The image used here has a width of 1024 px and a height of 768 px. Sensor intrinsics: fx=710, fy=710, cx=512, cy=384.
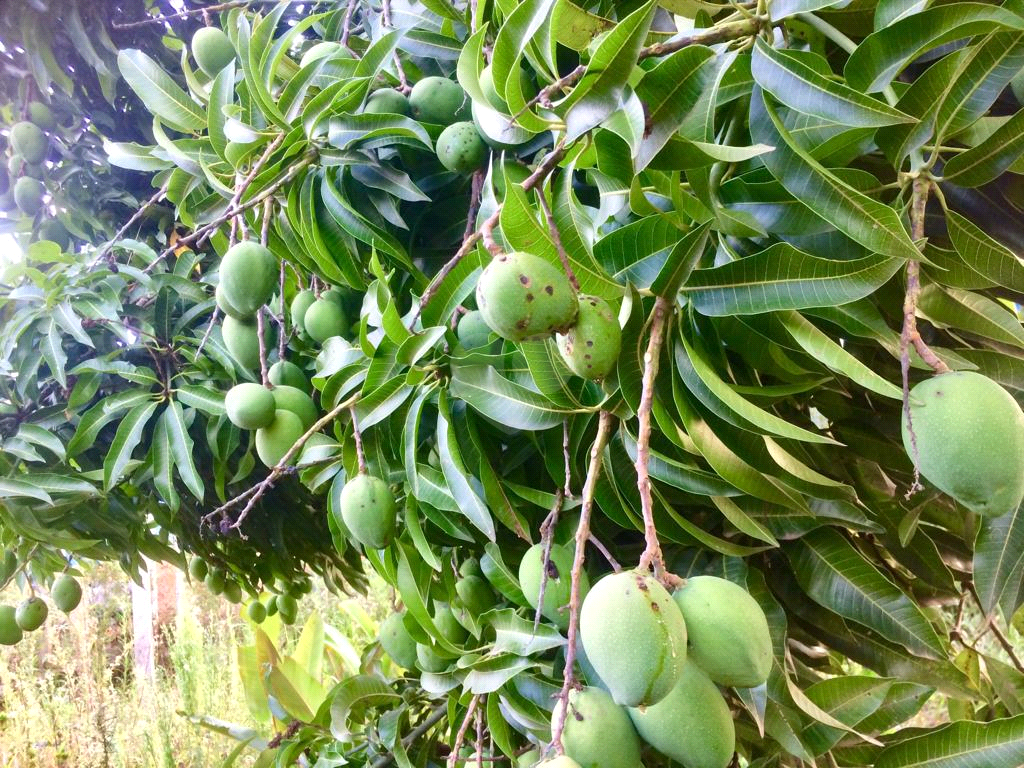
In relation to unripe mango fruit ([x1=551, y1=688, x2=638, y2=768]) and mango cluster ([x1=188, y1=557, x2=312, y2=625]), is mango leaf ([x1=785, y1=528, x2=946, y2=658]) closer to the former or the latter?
unripe mango fruit ([x1=551, y1=688, x2=638, y2=768])

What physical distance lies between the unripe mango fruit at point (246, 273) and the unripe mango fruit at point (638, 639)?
61 centimetres

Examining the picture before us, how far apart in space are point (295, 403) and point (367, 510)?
295mm

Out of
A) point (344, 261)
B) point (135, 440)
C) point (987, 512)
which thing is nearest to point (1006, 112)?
point (987, 512)

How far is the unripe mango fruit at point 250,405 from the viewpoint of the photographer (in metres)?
0.89

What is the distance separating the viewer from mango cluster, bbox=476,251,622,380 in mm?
483

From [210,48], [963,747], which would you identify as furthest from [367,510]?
[210,48]

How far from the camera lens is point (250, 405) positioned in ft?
2.91

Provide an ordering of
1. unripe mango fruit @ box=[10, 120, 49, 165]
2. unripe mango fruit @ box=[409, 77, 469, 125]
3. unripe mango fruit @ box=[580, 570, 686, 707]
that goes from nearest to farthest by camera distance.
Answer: unripe mango fruit @ box=[580, 570, 686, 707] < unripe mango fruit @ box=[409, 77, 469, 125] < unripe mango fruit @ box=[10, 120, 49, 165]

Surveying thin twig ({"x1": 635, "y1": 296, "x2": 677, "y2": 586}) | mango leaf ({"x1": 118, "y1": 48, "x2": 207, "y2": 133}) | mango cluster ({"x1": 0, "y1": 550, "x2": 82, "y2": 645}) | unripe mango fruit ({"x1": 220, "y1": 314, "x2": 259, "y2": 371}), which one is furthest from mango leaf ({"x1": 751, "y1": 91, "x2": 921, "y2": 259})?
mango cluster ({"x1": 0, "y1": 550, "x2": 82, "y2": 645})

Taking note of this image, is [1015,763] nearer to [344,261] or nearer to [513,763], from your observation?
[513,763]

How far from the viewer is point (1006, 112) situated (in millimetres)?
A: 608

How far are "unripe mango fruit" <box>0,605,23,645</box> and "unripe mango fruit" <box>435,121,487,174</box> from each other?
157 centimetres

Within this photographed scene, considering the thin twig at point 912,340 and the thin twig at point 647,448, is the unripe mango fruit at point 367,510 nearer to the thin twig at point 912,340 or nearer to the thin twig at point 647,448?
the thin twig at point 647,448

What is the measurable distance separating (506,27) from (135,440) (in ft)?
2.99
